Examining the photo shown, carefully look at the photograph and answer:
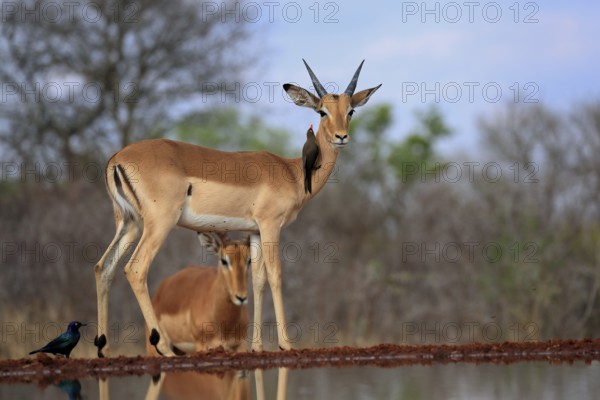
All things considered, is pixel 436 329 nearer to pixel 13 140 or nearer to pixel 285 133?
pixel 13 140

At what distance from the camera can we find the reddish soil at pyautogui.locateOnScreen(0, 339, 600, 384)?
30.8 feet

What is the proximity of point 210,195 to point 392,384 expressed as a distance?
145 inches

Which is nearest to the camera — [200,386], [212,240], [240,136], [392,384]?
[392,384]

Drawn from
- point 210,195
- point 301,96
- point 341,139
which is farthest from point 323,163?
point 210,195

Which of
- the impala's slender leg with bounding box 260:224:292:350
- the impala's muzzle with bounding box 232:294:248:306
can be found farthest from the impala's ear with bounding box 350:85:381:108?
the impala's muzzle with bounding box 232:294:248:306

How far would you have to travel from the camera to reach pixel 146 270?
10.3 metres

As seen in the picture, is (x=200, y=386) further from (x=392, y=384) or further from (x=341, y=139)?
(x=341, y=139)

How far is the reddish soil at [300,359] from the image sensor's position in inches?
370

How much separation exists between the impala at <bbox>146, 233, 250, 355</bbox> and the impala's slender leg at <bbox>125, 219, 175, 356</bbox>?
1.49m

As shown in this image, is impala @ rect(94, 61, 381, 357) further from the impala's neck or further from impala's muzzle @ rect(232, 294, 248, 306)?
impala's muzzle @ rect(232, 294, 248, 306)

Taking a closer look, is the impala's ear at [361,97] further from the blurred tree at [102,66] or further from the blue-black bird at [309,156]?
the blurred tree at [102,66]

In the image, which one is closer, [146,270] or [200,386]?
[200,386]

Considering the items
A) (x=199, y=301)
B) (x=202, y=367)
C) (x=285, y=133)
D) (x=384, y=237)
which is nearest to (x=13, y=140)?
(x=384, y=237)

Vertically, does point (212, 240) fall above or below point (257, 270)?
above
